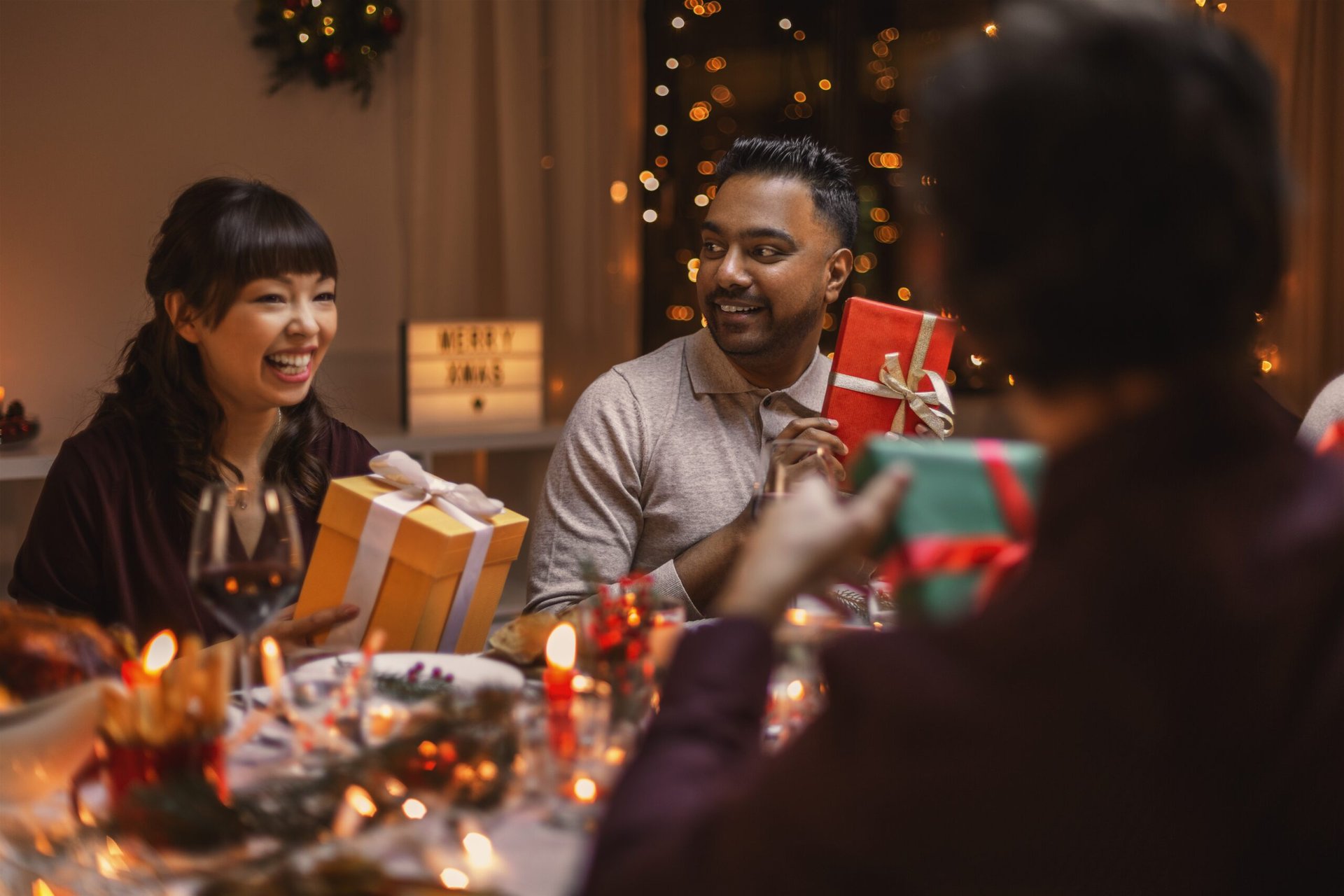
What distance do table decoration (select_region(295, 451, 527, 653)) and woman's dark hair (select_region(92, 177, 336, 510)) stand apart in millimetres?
486

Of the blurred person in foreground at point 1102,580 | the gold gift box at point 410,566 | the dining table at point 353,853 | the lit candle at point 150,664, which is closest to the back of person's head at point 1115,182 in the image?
the blurred person in foreground at point 1102,580

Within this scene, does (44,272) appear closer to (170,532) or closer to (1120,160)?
(170,532)

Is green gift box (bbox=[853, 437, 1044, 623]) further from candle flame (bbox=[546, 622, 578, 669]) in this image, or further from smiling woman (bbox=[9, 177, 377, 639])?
smiling woman (bbox=[9, 177, 377, 639])

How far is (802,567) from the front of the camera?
0.85m

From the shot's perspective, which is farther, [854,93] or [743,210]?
[854,93]

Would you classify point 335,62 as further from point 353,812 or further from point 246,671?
point 353,812

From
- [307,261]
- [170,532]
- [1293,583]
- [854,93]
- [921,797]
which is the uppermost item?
[854,93]

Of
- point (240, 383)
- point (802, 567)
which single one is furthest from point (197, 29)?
point (802, 567)

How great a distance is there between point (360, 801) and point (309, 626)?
0.58 meters

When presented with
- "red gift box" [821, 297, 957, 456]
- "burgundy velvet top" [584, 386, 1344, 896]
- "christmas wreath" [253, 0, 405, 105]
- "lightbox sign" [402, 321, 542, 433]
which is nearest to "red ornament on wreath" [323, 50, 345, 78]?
"christmas wreath" [253, 0, 405, 105]

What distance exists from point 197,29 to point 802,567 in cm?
332

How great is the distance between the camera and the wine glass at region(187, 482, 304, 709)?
124cm

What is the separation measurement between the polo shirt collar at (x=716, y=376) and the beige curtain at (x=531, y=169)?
70.8 inches

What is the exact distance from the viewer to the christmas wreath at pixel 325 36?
3588 millimetres
